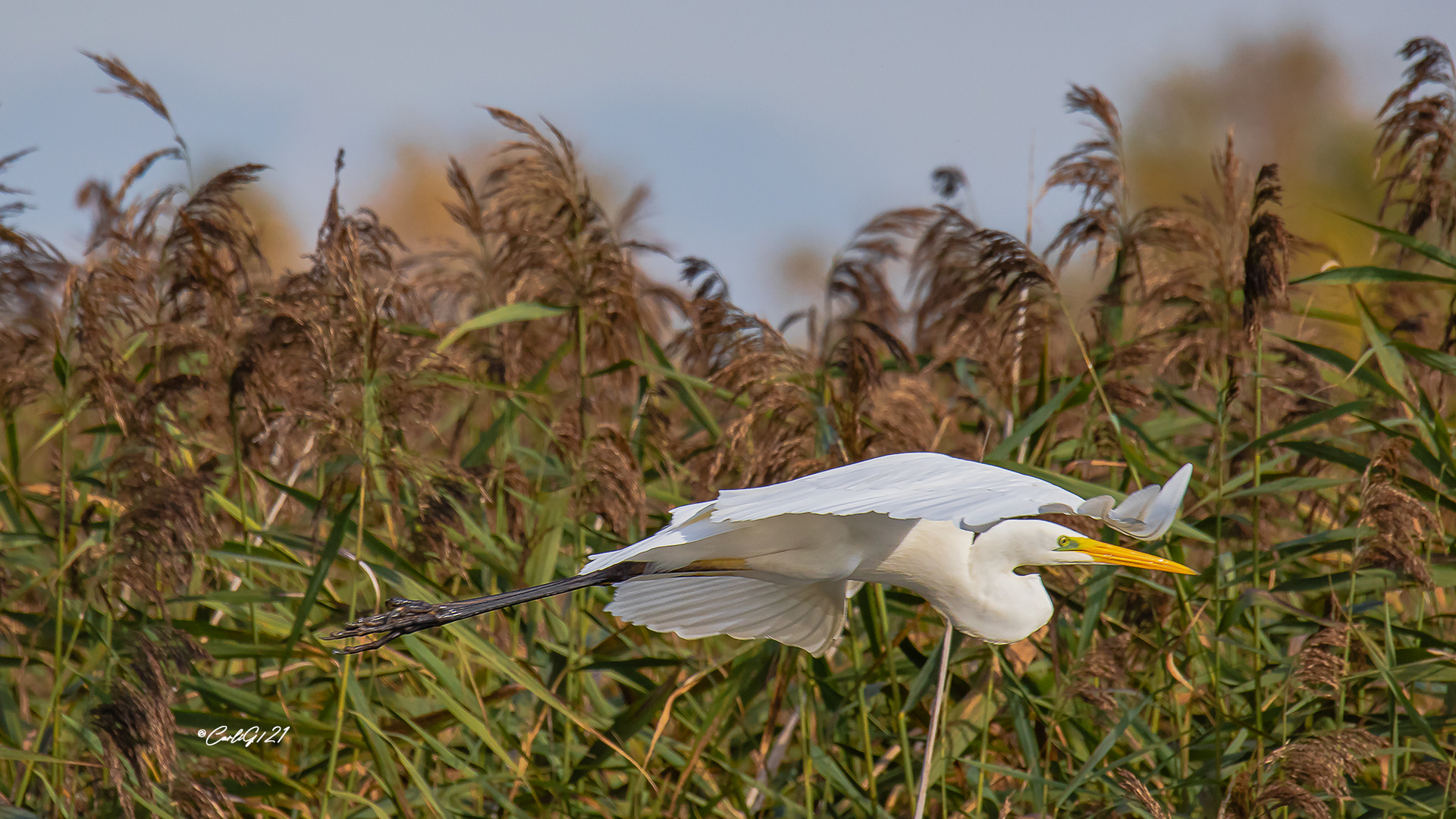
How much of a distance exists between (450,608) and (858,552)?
710 mm

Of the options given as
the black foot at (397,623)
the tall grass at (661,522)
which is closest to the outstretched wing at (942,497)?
the tall grass at (661,522)

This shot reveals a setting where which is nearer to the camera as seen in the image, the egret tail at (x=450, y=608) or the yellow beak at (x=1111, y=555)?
the yellow beak at (x=1111, y=555)

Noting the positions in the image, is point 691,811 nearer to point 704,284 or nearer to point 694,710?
point 694,710

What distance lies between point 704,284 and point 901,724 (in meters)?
1.13

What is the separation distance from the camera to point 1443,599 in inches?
98.4

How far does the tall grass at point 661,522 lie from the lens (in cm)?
192

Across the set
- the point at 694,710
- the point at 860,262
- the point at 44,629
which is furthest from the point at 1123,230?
the point at 44,629

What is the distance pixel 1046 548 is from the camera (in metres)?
1.61

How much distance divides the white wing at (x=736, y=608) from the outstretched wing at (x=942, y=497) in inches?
13.4

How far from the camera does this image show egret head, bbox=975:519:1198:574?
1.58 metres

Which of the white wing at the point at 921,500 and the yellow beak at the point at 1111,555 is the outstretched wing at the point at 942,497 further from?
the yellow beak at the point at 1111,555
